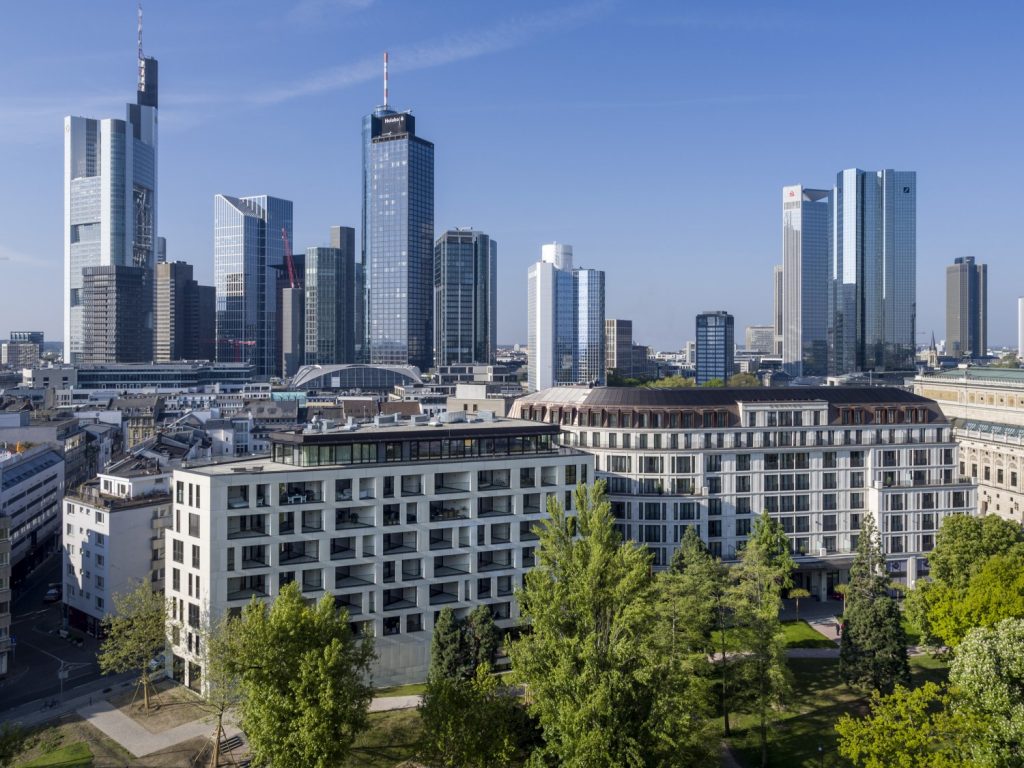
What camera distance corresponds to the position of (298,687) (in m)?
54.6

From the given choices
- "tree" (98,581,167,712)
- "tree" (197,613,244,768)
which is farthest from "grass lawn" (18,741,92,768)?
"tree" (197,613,244,768)

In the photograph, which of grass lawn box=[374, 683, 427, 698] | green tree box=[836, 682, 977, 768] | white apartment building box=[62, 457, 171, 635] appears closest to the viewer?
green tree box=[836, 682, 977, 768]

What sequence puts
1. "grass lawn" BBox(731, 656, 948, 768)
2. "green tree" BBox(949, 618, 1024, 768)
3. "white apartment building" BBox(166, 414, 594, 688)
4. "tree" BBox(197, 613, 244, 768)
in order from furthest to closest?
1. "white apartment building" BBox(166, 414, 594, 688)
2. "grass lawn" BBox(731, 656, 948, 768)
3. "tree" BBox(197, 613, 244, 768)
4. "green tree" BBox(949, 618, 1024, 768)

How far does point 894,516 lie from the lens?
374 ft

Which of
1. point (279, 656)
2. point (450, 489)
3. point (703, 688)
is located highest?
point (450, 489)

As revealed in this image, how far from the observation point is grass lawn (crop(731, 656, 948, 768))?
68375 millimetres

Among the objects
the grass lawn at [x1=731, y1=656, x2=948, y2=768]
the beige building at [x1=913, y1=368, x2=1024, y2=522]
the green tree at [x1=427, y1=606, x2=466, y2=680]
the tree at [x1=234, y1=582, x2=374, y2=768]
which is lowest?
the grass lawn at [x1=731, y1=656, x2=948, y2=768]

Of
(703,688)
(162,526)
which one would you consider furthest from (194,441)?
(703,688)

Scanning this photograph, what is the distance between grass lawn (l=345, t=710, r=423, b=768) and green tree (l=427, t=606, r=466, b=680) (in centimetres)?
432

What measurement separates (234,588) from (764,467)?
6898 cm

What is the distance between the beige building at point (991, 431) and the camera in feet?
451

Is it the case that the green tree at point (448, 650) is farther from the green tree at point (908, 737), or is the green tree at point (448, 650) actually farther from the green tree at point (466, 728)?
the green tree at point (908, 737)

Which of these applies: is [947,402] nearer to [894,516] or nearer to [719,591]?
[894,516]

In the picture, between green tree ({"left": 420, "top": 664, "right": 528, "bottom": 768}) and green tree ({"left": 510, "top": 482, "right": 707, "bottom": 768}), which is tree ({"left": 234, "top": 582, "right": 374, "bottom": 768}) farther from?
green tree ({"left": 510, "top": 482, "right": 707, "bottom": 768})
